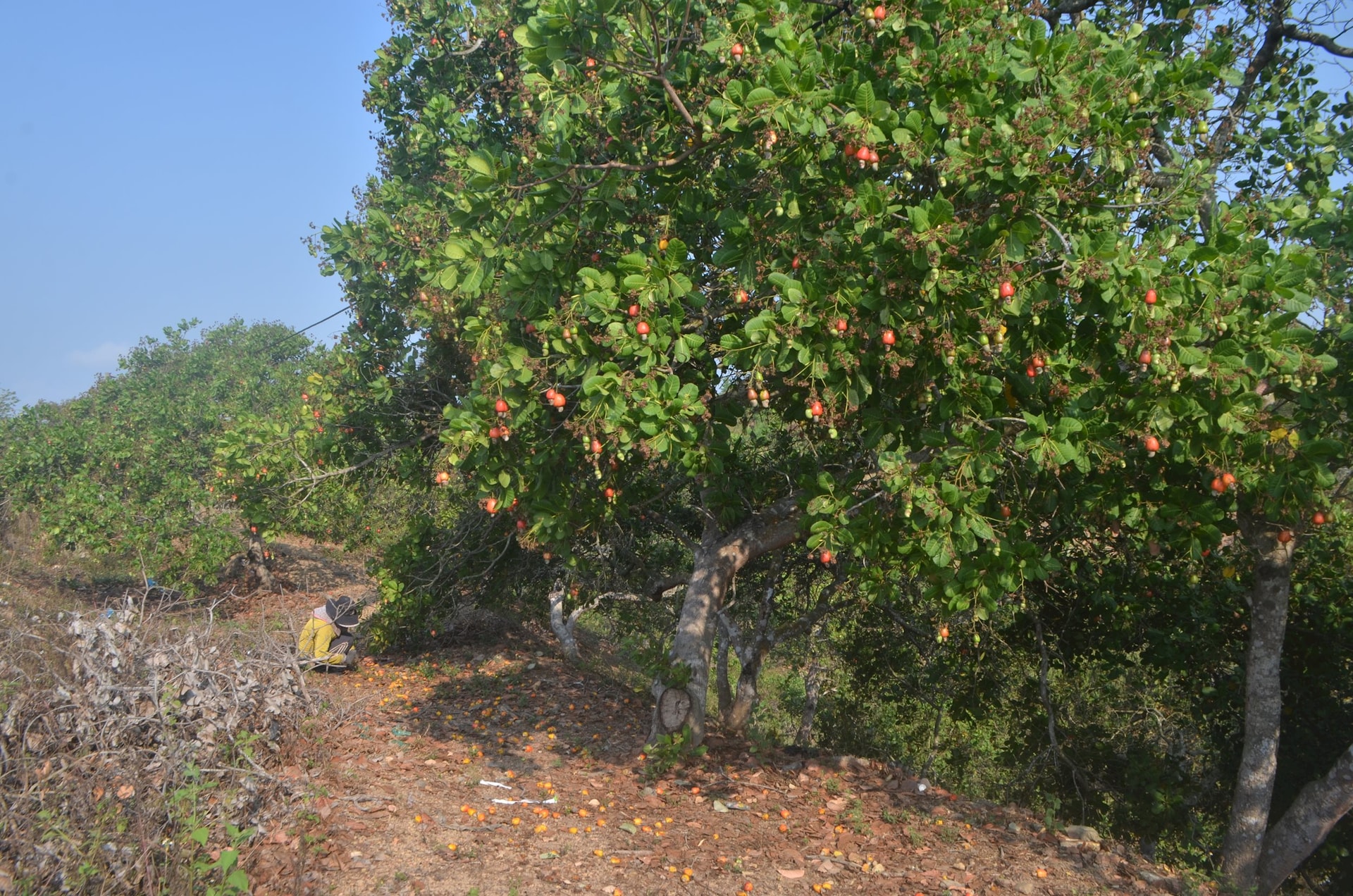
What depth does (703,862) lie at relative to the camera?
505 cm

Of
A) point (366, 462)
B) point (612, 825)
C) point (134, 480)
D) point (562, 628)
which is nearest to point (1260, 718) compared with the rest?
point (612, 825)

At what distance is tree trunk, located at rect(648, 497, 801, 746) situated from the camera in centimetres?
661

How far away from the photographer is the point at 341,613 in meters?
9.38

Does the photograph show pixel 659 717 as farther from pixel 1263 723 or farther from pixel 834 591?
pixel 1263 723

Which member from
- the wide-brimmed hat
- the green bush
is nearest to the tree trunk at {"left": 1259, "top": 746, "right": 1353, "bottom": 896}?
the wide-brimmed hat

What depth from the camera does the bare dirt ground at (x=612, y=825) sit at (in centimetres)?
479

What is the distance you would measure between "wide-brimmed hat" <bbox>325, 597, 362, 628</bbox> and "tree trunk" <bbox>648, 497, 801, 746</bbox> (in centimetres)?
411

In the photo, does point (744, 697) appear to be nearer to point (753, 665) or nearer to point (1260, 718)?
point (753, 665)

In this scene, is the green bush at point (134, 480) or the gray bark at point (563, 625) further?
the green bush at point (134, 480)

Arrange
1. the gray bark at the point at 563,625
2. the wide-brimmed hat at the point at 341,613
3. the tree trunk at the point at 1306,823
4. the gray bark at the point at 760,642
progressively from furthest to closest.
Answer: the gray bark at the point at 563,625, the wide-brimmed hat at the point at 341,613, the gray bark at the point at 760,642, the tree trunk at the point at 1306,823

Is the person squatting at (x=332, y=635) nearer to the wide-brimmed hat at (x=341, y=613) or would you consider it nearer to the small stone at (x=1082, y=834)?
the wide-brimmed hat at (x=341, y=613)

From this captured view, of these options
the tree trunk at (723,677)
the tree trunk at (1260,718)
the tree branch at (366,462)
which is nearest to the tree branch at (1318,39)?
the tree trunk at (1260,718)

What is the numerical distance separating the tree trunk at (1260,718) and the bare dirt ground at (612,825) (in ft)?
1.58

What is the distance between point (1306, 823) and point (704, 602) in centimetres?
401
